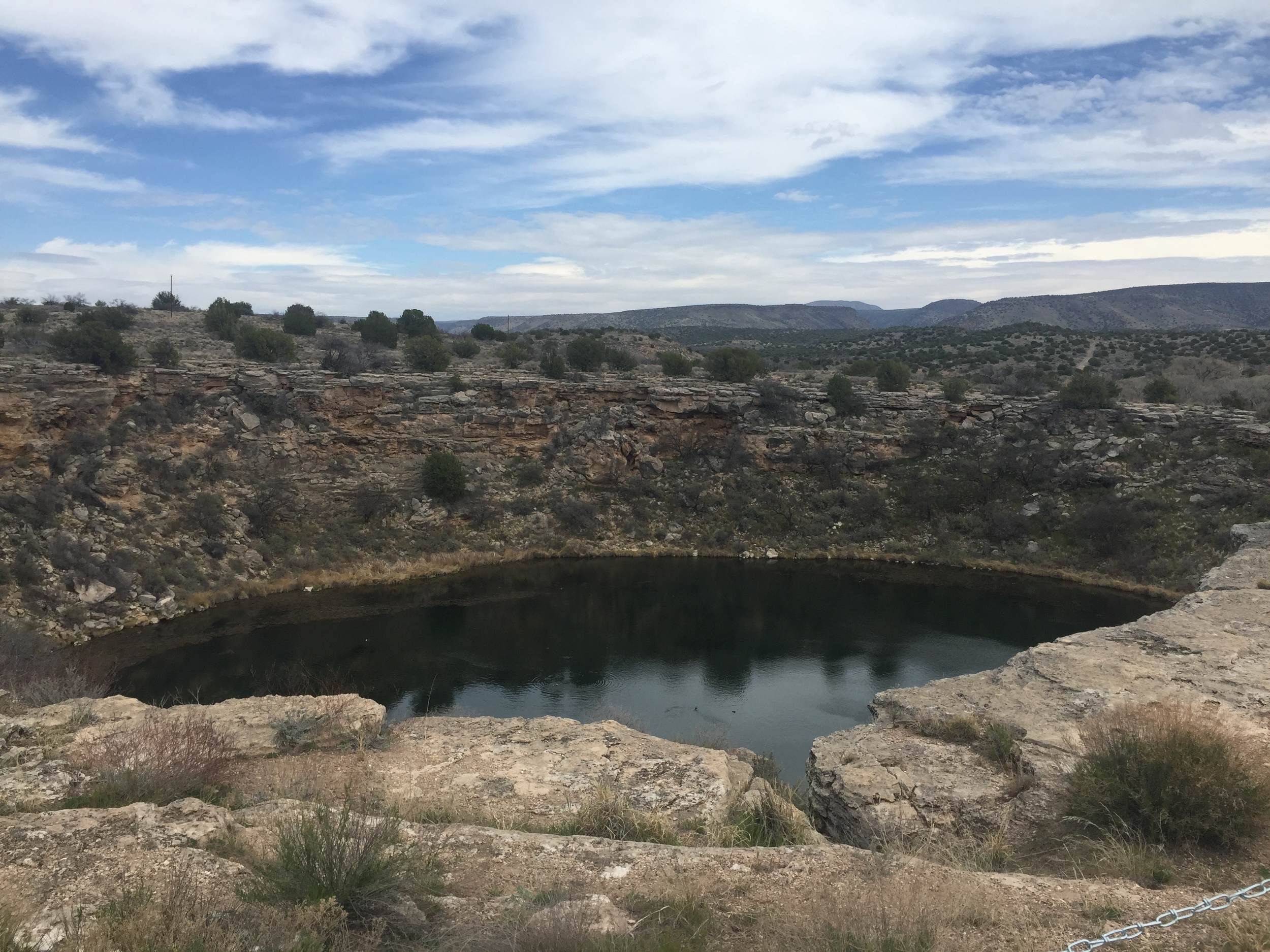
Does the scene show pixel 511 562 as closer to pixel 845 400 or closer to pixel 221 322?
pixel 845 400

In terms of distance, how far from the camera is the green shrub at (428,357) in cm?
3462

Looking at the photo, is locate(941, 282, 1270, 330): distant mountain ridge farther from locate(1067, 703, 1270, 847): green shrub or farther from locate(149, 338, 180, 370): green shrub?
locate(1067, 703, 1270, 847): green shrub

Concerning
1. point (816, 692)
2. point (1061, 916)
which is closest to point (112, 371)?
point (816, 692)

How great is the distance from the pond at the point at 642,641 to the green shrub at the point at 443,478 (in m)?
3.82

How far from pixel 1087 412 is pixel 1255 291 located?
242ft

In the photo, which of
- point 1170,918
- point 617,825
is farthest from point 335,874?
point 1170,918

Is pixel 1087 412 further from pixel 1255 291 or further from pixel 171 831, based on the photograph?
pixel 1255 291

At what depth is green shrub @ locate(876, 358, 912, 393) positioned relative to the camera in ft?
115

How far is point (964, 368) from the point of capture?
43.8 metres

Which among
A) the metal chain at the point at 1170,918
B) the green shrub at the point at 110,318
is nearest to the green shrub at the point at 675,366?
the green shrub at the point at 110,318

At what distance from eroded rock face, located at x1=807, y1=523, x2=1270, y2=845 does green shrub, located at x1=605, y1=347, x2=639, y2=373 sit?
27927mm

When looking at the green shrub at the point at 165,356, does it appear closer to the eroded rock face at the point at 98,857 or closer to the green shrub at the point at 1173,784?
the eroded rock face at the point at 98,857

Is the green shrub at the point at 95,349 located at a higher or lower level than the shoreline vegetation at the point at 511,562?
higher

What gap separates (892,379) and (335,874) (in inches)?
1339
